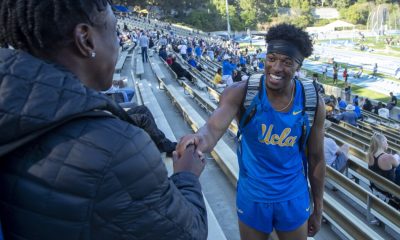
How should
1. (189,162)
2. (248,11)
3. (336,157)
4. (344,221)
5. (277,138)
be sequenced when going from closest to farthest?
(189,162) < (277,138) < (344,221) < (336,157) < (248,11)

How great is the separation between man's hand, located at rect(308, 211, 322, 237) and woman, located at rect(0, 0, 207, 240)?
176 cm

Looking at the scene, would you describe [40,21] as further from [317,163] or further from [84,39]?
[317,163]

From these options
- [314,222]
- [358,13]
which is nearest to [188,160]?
[314,222]

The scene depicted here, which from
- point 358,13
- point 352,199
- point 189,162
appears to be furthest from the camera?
point 358,13

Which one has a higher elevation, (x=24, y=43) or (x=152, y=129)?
(x=24, y=43)

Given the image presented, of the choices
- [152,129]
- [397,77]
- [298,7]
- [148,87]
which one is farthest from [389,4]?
[152,129]

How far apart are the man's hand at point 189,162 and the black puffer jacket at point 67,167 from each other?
0.42 m

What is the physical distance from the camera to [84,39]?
1.20 m

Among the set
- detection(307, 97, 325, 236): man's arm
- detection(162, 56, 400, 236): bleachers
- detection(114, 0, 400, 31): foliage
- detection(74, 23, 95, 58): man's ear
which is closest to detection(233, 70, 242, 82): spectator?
detection(162, 56, 400, 236): bleachers

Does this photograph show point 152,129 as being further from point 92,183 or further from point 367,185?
point 367,185

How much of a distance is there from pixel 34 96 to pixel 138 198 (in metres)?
0.37

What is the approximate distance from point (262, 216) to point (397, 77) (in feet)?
127

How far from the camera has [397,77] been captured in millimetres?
36688

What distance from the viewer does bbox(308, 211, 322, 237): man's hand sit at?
8.84ft
